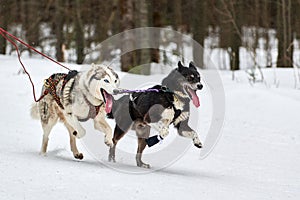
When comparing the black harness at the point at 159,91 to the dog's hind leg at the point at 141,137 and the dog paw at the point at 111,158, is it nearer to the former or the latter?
the dog's hind leg at the point at 141,137

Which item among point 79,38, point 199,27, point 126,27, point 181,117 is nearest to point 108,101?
point 181,117

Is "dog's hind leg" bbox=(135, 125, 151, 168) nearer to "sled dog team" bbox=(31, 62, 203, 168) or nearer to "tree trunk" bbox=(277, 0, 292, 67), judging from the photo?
"sled dog team" bbox=(31, 62, 203, 168)

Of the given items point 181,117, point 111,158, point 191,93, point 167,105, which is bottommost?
point 111,158

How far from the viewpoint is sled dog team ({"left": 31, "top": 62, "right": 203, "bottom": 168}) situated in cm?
465

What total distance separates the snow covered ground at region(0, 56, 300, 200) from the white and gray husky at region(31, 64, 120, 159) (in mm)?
381

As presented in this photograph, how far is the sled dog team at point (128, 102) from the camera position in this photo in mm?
4648

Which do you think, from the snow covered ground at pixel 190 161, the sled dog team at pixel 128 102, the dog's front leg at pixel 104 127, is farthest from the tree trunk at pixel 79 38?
the dog's front leg at pixel 104 127

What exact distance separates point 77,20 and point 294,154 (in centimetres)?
1330

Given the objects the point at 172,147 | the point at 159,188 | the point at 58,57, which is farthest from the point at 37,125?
the point at 58,57

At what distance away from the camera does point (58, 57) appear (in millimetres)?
17438

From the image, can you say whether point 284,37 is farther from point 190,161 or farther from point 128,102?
point 128,102

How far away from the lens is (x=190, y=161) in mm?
5902

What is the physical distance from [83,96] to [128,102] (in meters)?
0.55

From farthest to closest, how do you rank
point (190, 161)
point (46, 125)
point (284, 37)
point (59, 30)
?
1. point (59, 30)
2. point (284, 37)
3. point (190, 161)
4. point (46, 125)
